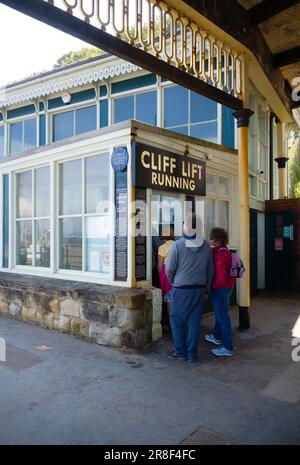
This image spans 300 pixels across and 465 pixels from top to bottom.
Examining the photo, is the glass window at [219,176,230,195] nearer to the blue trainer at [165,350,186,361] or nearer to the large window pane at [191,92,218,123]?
the large window pane at [191,92,218,123]

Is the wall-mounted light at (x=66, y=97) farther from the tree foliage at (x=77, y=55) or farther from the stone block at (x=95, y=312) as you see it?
the tree foliage at (x=77, y=55)

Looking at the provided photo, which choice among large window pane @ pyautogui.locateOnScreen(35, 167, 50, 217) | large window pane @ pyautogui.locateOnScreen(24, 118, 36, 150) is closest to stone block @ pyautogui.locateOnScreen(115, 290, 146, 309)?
large window pane @ pyautogui.locateOnScreen(35, 167, 50, 217)

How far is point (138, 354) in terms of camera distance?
461cm

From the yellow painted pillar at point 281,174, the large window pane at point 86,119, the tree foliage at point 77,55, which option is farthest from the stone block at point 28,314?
the tree foliage at point 77,55

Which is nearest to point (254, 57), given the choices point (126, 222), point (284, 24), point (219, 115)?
point (284, 24)

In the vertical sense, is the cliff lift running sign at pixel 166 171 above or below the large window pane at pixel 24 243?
above

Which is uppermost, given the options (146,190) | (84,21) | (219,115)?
(219,115)

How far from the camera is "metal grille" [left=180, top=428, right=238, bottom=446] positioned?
270 centimetres

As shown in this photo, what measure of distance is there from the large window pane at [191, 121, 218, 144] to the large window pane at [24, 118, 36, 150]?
5651 millimetres

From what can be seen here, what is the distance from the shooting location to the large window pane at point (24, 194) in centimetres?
693

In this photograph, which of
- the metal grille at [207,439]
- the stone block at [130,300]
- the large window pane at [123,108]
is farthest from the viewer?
the large window pane at [123,108]

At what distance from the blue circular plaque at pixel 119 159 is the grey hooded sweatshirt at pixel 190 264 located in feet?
4.58

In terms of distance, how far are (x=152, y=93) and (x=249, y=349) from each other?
22.0ft

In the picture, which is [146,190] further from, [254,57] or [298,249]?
[298,249]
